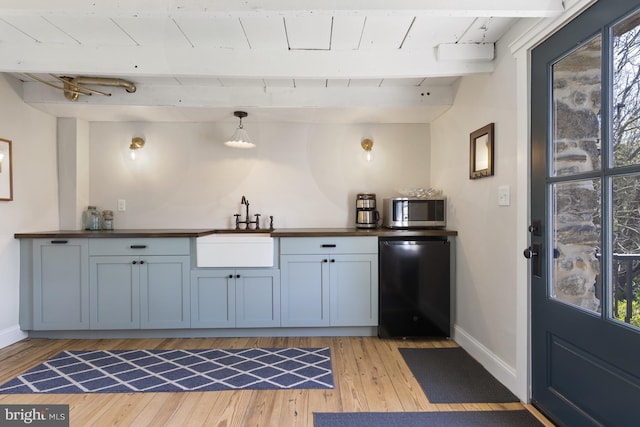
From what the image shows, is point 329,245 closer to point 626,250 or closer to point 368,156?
point 368,156

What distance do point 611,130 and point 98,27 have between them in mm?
2634

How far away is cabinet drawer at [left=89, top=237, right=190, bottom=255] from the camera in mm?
2791

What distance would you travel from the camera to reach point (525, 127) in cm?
187

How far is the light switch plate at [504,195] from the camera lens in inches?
80.3

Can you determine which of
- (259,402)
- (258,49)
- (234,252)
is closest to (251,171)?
(234,252)

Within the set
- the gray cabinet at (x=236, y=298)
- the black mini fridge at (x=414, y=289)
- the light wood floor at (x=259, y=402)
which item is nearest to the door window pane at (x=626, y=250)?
the light wood floor at (x=259, y=402)

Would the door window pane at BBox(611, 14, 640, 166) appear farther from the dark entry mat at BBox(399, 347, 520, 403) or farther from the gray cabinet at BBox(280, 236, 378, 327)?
the gray cabinet at BBox(280, 236, 378, 327)

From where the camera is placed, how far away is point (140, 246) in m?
2.80

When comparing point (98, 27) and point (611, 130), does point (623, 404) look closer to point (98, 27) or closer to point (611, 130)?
point (611, 130)

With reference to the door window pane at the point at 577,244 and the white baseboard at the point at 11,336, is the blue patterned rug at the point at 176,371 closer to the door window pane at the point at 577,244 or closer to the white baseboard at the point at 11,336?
the white baseboard at the point at 11,336

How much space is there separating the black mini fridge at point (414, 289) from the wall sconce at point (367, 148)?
1012mm

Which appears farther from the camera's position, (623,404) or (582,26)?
(582,26)

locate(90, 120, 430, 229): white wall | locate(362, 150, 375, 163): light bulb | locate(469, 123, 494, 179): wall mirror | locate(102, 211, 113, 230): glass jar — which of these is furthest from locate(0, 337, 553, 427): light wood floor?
locate(362, 150, 375, 163): light bulb

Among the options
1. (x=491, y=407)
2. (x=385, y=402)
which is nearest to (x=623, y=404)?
(x=491, y=407)
